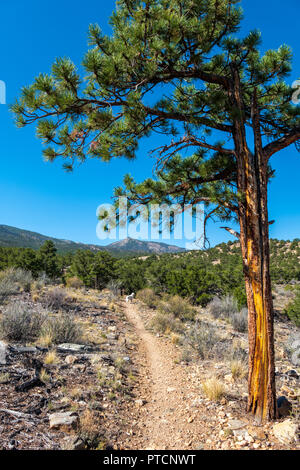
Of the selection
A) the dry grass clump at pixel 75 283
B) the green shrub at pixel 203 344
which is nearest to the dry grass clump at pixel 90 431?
the green shrub at pixel 203 344

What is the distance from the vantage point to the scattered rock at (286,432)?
8.89 ft

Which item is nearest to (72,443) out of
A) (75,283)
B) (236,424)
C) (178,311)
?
(236,424)

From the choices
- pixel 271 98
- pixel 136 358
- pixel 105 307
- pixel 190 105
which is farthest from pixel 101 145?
pixel 105 307

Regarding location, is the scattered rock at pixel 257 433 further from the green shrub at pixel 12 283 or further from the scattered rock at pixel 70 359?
the green shrub at pixel 12 283

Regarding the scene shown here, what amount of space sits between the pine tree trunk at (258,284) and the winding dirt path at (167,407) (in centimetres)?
93

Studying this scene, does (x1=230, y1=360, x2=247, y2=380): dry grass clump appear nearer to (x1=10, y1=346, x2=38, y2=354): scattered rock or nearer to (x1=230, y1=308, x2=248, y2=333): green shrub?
(x1=10, y1=346, x2=38, y2=354): scattered rock

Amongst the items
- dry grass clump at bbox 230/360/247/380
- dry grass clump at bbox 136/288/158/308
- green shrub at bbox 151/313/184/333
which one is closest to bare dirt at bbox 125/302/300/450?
dry grass clump at bbox 230/360/247/380

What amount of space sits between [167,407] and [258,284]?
9.02 feet

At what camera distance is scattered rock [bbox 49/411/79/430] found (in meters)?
2.89

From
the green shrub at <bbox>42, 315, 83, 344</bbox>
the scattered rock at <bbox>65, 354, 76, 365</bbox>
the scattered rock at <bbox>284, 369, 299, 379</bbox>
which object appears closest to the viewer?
the scattered rock at <bbox>65, 354, 76, 365</bbox>

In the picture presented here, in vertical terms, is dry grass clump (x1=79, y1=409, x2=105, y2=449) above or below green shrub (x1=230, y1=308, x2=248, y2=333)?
above

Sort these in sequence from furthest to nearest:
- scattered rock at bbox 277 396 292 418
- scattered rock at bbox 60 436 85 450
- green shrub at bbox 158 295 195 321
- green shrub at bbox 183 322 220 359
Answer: green shrub at bbox 158 295 195 321 < green shrub at bbox 183 322 220 359 < scattered rock at bbox 277 396 292 418 < scattered rock at bbox 60 436 85 450

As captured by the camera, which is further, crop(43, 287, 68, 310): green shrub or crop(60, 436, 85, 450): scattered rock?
crop(43, 287, 68, 310): green shrub

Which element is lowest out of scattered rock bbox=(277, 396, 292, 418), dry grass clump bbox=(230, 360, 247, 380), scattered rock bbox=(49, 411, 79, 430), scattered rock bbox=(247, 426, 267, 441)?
dry grass clump bbox=(230, 360, 247, 380)
